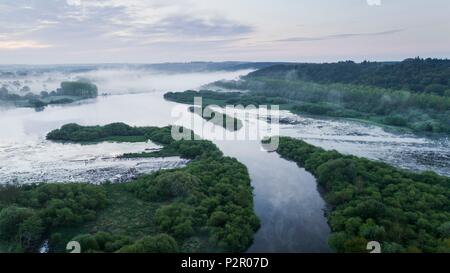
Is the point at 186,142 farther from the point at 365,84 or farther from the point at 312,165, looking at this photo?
the point at 365,84

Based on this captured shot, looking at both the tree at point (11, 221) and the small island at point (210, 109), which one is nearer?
the tree at point (11, 221)

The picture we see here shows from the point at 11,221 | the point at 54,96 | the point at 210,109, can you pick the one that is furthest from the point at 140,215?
the point at 54,96

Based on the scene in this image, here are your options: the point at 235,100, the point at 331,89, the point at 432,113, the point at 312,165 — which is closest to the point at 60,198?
the point at 312,165

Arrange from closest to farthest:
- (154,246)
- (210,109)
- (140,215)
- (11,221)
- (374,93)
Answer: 1. (154,246)
2. (11,221)
3. (140,215)
4. (374,93)
5. (210,109)

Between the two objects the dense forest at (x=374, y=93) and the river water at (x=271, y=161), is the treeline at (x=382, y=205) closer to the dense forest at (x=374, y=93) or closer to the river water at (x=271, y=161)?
the river water at (x=271, y=161)
